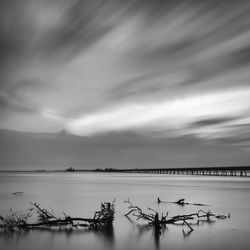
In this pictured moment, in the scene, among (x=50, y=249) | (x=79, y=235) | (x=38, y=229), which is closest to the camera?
(x=50, y=249)

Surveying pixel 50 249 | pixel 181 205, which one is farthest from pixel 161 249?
pixel 181 205

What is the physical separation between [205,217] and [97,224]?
200 inches

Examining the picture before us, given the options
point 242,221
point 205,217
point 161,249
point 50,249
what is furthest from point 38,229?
point 242,221

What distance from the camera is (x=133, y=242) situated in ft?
31.6

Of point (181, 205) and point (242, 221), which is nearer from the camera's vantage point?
point (242, 221)

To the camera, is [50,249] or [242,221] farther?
[242,221]

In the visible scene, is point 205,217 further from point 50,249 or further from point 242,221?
point 50,249

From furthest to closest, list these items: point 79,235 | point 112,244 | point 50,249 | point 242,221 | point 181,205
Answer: point 181,205 < point 242,221 < point 79,235 < point 112,244 < point 50,249

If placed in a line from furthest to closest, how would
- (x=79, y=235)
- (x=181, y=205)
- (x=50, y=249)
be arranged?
(x=181, y=205) → (x=79, y=235) → (x=50, y=249)

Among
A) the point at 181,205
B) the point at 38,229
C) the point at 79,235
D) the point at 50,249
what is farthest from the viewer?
the point at 181,205

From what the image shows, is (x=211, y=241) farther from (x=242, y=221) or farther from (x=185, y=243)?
(x=242, y=221)

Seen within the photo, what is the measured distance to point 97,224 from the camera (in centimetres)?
1145

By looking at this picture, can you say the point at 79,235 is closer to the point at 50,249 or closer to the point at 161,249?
the point at 50,249

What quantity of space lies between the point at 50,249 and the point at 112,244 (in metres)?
1.73
